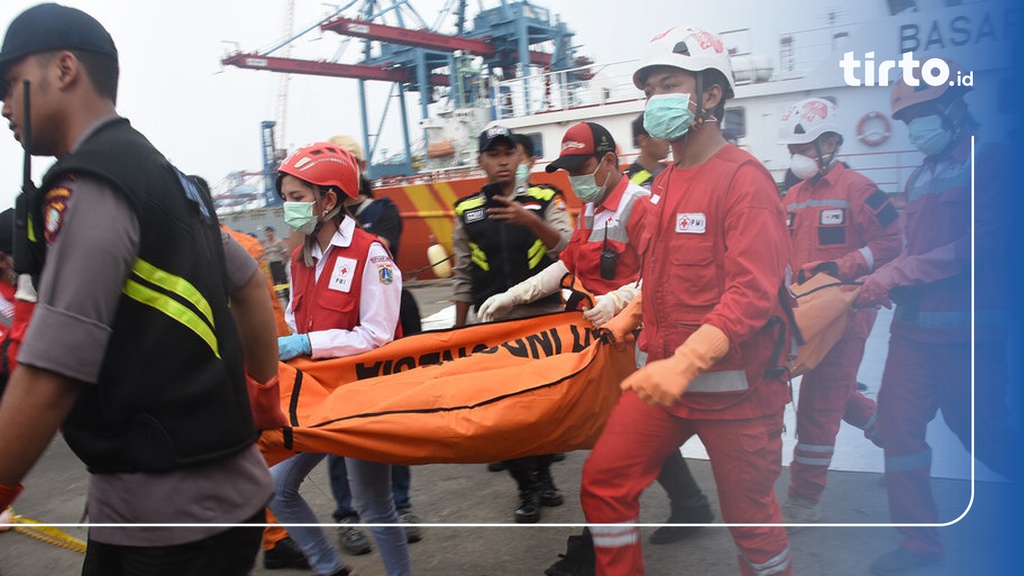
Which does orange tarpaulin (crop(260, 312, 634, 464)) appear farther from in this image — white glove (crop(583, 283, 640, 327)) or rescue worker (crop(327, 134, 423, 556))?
rescue worker (crop(327, 134, 423, 556))

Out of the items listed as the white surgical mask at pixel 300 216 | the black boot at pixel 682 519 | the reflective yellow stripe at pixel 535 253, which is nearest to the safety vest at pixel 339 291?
the white surgical mask at pixel 300 216

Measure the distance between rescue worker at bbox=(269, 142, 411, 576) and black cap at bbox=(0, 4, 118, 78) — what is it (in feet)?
3.43

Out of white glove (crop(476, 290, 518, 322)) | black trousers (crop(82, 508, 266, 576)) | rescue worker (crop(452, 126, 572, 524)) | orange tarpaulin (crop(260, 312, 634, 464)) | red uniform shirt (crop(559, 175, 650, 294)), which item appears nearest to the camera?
black trousers (crop(82, 508, 266, 576))

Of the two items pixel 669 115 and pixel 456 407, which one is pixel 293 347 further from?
pixel 669 115

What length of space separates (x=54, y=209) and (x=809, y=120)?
4.39 feet

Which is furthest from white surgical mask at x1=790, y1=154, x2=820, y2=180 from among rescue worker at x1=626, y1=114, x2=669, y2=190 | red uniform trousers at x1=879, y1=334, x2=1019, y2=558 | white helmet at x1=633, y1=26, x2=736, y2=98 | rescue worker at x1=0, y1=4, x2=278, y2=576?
rescue worker at x1=0, y1=4, x2=278, y2=576

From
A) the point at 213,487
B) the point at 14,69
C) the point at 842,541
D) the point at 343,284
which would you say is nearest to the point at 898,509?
the point at 842,541

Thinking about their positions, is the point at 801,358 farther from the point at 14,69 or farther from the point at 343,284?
the point at 14,69

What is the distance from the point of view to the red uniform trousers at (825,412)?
179cm

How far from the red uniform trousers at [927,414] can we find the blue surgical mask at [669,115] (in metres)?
0.75

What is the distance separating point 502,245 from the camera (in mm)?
3211

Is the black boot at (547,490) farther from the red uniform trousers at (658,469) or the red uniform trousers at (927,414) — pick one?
the red uniform trousers at (927,414)

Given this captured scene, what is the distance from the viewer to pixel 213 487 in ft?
4.59

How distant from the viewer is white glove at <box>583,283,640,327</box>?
232 centimetres
